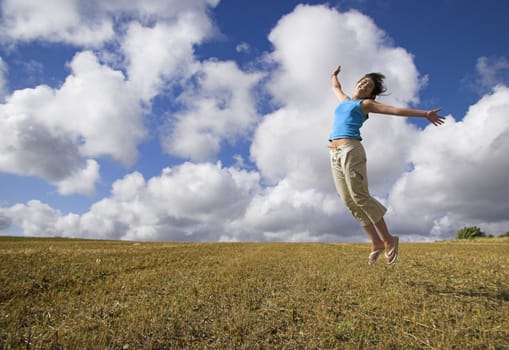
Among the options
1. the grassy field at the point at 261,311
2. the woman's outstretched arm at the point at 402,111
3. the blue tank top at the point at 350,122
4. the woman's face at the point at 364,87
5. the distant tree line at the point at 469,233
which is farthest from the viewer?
the distant tree line at the point at 469,233

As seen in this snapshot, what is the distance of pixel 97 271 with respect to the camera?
7648mm

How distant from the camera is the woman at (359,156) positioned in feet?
16.1

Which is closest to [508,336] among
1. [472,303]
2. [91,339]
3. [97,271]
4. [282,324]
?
[472,303]

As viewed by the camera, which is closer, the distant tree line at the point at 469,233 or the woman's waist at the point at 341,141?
the woman's waist at the point at 341,141

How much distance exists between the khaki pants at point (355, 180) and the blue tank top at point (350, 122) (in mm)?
150

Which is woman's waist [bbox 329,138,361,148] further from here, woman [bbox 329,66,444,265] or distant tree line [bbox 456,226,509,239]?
distant tree line [bbox 456,226,509,239]

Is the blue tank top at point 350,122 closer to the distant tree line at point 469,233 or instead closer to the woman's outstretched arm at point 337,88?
the woman's outstretched arm at point 337,88

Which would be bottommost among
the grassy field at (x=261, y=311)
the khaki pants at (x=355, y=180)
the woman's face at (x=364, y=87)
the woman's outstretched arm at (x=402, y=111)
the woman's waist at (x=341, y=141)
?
the grassy field at (x=261, y=311)

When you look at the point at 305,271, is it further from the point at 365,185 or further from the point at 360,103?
the point at 360,103

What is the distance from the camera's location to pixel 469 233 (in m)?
53.4

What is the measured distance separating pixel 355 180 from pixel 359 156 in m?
0.37

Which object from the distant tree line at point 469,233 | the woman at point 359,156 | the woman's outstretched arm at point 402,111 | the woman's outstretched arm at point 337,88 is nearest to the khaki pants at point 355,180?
the woman at point 359,156

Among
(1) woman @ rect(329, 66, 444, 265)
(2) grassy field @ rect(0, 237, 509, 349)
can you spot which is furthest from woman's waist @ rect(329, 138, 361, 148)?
(2) grassy field @ rect(0, 237, 509, 349)

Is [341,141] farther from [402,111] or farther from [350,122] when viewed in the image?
[402,111]
